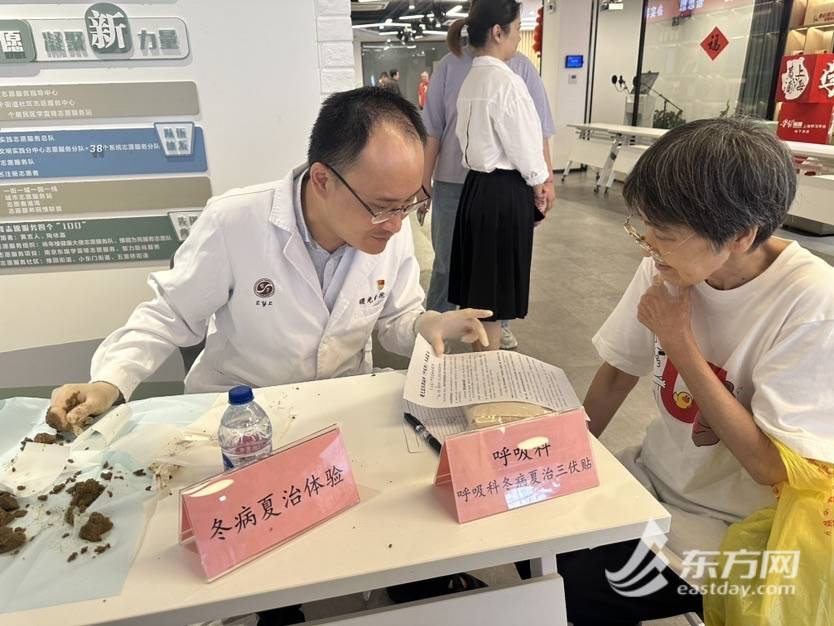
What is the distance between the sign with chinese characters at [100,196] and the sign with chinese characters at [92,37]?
39 cm

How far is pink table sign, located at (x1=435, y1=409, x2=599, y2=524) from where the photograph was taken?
0.77 metres

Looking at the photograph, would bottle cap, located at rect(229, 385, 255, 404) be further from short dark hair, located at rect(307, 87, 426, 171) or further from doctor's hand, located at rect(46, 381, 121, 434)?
short dark hair, located at rect(307, 87, 426, 171)

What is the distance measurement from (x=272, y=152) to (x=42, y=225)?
82 centimetres

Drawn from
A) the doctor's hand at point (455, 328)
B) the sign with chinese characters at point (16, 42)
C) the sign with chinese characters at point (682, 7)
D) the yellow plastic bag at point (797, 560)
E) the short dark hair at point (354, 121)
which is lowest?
the yellow plastic bag at point (797, 560)

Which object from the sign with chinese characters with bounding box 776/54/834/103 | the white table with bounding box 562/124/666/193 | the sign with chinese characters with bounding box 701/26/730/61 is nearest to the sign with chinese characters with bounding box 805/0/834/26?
the sign with chinese characters with bounding box 776/54/834/103

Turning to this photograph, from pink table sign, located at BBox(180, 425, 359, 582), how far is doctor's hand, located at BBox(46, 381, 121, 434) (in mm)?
396

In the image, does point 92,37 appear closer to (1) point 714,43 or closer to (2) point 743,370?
(2) point 743,370

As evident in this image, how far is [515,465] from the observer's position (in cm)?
79

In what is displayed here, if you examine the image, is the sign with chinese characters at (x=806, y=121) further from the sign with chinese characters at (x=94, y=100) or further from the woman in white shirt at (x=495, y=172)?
the sign with chinese characters at (x=94, y=100)

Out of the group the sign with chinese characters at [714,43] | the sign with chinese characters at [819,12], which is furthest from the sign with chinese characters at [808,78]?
the sign with chinese characters at [714,43]

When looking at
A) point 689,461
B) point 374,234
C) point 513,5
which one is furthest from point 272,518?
point 513,5

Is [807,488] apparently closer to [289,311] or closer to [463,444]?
[463,444]

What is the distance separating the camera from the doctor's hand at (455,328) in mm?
1138

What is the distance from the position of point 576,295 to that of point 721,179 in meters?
2.96
